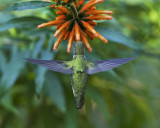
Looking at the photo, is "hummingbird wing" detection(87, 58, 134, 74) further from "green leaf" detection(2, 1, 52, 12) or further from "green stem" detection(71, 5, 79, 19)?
"green leaf" detection(2, 1, 52, 12)

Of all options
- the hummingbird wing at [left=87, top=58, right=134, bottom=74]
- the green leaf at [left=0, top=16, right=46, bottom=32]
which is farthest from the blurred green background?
the hummingbird wing at [left=87, top=58, right=134, bottom=74]

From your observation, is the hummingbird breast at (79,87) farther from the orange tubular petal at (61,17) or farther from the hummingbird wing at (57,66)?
the orange tubular petal at (61,17)

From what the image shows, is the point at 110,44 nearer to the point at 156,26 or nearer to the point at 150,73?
the point at 156,26

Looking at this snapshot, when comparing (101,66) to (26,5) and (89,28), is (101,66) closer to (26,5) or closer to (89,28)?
(89,28)

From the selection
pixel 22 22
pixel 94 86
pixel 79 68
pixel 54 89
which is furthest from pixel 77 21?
pixel 94 86

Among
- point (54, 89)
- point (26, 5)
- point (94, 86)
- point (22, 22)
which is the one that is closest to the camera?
point (26, 5)

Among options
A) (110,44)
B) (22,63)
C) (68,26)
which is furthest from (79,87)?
(22,63)
